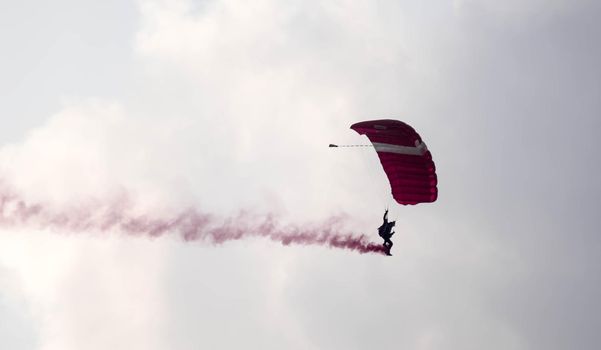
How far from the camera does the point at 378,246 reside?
56.8 metres

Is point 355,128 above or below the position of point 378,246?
above

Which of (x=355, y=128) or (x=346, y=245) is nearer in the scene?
(x=355, y=128)

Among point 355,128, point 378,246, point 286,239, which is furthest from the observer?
point 286,239

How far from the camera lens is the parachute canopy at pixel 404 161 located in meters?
50.9

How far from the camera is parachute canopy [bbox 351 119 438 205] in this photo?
50.9 metres

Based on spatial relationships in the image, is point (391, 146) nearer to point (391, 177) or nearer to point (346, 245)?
point (391, 177)

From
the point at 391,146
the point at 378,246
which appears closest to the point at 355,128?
the point at 391,146

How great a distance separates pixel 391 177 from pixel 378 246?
6.01 m

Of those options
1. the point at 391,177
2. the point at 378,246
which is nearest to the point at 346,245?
the point at 378,246

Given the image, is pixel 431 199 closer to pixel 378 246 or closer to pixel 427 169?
pixel 427 169

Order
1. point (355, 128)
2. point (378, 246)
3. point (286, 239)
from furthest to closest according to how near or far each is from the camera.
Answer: point (286, 239)
point (378, 246)
point (355, 128)

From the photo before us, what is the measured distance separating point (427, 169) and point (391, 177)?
1.91 metres

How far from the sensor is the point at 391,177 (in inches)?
2048

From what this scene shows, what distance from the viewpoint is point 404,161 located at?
51.4m
